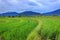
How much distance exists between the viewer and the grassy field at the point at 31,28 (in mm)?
2135

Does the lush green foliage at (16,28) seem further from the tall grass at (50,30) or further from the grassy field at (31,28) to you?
the tall grass at (50,30)

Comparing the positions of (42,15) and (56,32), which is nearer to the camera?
(56,32)

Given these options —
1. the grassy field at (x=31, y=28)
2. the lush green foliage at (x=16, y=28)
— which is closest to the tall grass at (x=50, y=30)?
the grassy field at (x=31, y=28)

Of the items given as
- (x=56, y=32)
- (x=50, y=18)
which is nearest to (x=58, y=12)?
(x=50, y=18)

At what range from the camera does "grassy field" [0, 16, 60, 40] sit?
7.00 ft

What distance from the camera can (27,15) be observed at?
2246 mm

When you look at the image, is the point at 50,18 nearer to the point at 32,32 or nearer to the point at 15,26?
the point at 32,32

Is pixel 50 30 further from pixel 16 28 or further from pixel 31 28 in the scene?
pixel 16 28

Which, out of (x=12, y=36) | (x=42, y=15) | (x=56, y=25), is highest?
(x=42, y=15)

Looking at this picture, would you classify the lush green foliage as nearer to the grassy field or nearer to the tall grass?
the grassy field

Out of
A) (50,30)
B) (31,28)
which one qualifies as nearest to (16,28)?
(31,28)

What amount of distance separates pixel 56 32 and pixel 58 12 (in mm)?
306

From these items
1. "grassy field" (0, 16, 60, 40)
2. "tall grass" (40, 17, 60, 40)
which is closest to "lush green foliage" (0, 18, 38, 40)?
"grassy field" (0, 16, 60, 40)

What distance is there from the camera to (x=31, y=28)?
2205 mm
